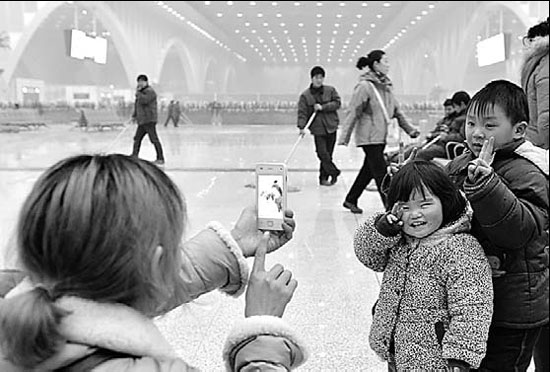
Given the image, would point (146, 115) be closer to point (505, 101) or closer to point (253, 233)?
point (505, 101)

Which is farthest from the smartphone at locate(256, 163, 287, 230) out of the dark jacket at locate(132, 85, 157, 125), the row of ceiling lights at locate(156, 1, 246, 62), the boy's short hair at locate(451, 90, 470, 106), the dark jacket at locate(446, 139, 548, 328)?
the row of ceiling lights at locate(156, 1, 246, 62)

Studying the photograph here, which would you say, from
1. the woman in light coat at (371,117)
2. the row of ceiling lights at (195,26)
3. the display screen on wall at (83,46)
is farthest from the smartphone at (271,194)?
the row of ceiling lights at (195,26)

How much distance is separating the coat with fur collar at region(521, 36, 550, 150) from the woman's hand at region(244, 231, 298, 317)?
1953 mm

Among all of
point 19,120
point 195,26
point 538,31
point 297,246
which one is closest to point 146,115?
point 297,246

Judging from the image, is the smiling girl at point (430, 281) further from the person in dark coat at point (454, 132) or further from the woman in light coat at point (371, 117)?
the woman in light coat at point (371, 117)

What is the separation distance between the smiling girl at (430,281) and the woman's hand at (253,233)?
0.34 metres

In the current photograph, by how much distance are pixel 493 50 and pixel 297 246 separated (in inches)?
490

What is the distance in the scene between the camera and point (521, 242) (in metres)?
1.61

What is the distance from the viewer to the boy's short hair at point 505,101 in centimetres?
167

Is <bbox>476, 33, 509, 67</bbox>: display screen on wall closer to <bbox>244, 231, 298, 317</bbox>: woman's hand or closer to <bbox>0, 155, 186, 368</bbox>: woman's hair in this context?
<bbox>244, 231, 298, 317</bbox>: woman's hand

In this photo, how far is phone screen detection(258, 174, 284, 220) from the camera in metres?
1.37

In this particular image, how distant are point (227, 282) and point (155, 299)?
410mm

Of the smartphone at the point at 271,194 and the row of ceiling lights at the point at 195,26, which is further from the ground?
the row of ceiling lights at the point at 195,26

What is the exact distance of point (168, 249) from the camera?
933mm
